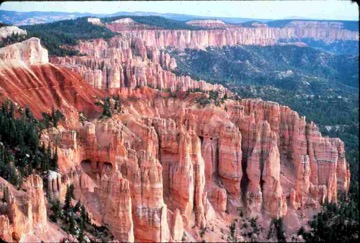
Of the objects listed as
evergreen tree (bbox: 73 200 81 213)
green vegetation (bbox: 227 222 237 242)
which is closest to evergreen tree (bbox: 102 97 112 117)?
green vegetation (bbox: 227 222 237 242)

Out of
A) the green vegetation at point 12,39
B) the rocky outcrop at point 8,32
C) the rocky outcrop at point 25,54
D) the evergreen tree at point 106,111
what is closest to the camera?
the evergreen tree at point 106,111

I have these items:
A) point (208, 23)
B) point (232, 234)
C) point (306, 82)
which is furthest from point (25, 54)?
point (208, 23)

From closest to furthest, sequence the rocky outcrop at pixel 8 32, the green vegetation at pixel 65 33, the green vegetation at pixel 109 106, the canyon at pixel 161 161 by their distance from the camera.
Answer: the canyon at pixel 161 161 < the green vegetation at pixel 109 106 < the rocky outcrop at pixel 8 32 < the green vegetation at pixel 65 33

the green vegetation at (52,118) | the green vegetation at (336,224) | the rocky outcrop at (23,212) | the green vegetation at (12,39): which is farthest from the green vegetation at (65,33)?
the rocky outcrop at (23,212)

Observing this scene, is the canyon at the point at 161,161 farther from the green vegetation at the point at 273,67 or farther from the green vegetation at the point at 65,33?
the green vegetation at the point at 273,67

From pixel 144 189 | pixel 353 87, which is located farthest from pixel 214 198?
pixel 353 87

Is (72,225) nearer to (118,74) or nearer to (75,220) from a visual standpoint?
(75,220)
